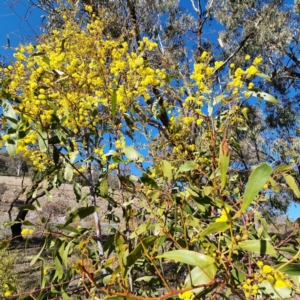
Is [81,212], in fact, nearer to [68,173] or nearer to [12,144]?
[68,173]

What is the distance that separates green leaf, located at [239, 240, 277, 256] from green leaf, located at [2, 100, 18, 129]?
64 cm

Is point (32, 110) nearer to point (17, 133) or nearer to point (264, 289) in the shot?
point (17, 133)

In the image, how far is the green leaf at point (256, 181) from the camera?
0.48 metres

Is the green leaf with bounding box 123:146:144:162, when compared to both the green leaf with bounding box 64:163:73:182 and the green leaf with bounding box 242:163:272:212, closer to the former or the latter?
the green leaf with bounding box 64:163:73:182

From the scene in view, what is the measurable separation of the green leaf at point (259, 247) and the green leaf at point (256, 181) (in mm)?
138

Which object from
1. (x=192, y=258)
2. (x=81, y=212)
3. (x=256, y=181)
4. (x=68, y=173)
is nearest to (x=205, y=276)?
(x=192, y=258)

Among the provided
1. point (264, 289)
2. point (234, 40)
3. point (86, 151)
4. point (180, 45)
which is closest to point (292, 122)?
point (234, 40)

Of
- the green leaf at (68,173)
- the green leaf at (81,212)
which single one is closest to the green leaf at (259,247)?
the green leaf at (81,212)

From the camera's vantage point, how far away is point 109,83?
128 centimetres

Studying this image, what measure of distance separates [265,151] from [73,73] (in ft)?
25.2

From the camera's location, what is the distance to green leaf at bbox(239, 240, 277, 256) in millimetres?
568

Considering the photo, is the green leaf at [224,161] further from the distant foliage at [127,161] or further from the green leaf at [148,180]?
the green leaf at [148,180]

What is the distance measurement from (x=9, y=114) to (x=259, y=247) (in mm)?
687

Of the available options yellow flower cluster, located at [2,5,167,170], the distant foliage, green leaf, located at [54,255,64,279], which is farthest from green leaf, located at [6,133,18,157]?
green leaf, located at [54,255,64,279]
